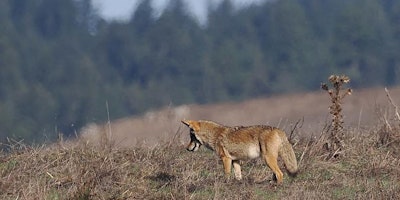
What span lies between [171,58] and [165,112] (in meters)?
11.5

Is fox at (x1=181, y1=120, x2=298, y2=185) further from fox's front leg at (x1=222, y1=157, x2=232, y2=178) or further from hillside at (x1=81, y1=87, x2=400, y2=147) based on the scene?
hillside at (x1=81, y1=87, x2=400, y2=147)

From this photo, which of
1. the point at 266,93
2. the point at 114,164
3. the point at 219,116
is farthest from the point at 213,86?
the point at 114,164

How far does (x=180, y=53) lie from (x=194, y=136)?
15.0m

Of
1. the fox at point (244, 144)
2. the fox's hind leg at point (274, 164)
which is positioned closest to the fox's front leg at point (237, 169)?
the fox at point (244, 144)

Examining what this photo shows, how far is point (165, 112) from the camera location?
15984 mm

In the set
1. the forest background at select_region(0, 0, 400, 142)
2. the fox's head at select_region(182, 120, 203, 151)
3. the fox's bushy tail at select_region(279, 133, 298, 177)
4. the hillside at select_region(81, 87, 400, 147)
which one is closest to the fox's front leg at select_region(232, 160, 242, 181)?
the fox's bushy tail at select_region(279, 133, 298, 177)

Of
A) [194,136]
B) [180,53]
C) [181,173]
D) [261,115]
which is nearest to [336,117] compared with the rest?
[194,136]

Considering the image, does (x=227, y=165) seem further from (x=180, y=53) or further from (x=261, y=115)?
(x=180, y=53)

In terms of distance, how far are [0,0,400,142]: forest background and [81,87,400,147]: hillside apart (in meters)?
2.71

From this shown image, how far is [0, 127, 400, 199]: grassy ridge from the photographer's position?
32.3ft

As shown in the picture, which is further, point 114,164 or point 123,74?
point 123,74

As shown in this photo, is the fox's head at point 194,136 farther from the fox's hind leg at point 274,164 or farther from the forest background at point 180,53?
the forest background at point 180,53

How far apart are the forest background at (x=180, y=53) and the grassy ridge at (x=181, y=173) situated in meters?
8.08

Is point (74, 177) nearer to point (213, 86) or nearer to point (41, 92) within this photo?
point (213, 86)
